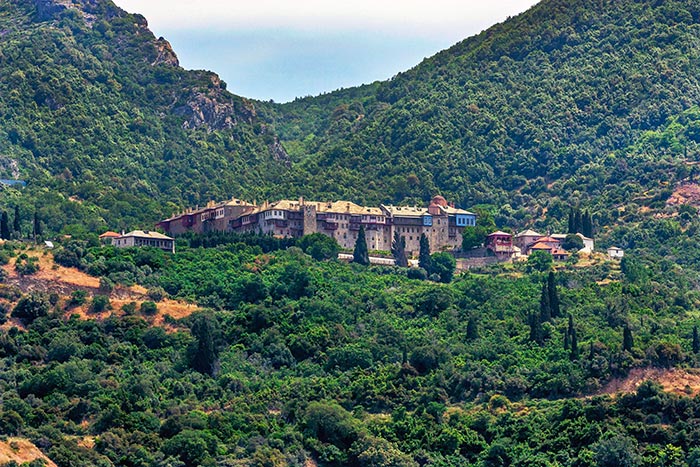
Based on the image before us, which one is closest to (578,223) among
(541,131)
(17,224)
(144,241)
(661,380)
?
(541,131)

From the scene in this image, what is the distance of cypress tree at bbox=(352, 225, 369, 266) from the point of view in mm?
147750

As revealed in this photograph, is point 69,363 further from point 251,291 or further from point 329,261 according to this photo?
point 329,261

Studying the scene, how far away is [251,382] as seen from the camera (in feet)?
397

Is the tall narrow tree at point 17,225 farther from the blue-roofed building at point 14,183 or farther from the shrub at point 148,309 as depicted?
the shrub at point 148,309

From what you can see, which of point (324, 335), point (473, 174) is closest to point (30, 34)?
point (473, 174)

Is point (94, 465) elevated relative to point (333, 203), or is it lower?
lower

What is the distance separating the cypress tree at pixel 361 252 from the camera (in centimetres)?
14775

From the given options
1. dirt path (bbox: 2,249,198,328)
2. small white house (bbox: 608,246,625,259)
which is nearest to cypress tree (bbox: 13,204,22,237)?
dirt path (bbox: 2,249,198,328)

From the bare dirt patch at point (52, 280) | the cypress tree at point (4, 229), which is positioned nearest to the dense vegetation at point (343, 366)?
the bare dirt patch at point (52, 280)

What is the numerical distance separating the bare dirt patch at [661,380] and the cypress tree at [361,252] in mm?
33527

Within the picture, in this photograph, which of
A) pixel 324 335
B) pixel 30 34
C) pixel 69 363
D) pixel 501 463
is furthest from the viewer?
pixel 30 34

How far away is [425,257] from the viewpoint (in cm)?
14800

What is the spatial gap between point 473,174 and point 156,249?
44.6 m

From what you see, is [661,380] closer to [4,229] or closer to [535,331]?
[535,331]
